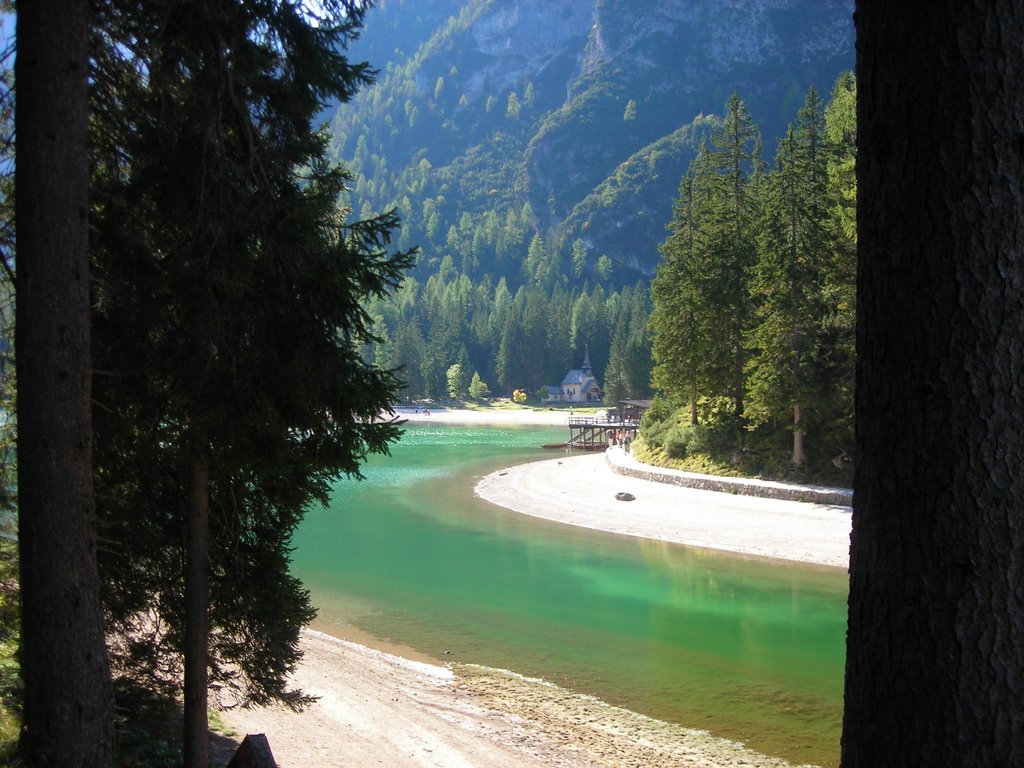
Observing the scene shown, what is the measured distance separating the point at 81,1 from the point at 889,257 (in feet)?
14.8

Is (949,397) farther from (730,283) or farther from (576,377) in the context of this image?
(576,377)

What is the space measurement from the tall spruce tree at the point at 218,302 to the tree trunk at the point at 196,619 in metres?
0.01

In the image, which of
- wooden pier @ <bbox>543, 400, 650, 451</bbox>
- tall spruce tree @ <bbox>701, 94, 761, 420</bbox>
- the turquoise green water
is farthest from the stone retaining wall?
wooden pier @ <bbox>543, 400, 650, 451</bbox>

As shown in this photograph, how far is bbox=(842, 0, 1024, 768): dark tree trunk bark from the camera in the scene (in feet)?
6.18

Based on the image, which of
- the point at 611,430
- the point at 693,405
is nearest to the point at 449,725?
the point at 693,405

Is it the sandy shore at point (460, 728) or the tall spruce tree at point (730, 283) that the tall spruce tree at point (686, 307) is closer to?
the tall spruce tree at point (730, 283)

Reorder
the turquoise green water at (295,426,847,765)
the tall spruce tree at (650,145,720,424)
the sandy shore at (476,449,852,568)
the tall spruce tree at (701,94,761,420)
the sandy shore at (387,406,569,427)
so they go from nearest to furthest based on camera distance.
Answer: the turquoise green water at (295,426,847,765) → the sandy shore at (476,449,852,568) → the tall spruce tree at (701,94,761,420) → the tall spruce tree at (650,145,720,424) → the sandy shore at (387,406,569,427)

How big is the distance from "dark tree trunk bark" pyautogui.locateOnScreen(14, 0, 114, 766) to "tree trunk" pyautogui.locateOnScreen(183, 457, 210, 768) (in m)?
1.93

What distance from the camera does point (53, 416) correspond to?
451 centimetres

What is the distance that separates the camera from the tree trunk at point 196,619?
6.53m

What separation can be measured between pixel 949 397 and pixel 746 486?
28.2 metres

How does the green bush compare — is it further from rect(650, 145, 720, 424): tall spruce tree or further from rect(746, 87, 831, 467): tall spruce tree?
rect(746, 87, 831, 467): tall spruce tree

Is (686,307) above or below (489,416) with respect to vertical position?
above

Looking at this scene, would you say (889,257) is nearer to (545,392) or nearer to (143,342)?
(143,342)
